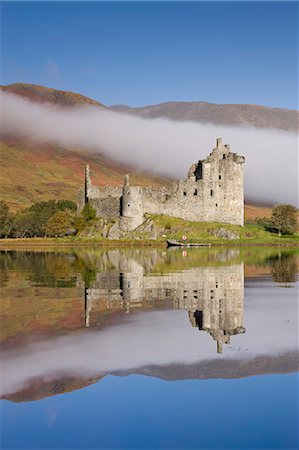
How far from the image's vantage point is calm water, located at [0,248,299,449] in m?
7.14

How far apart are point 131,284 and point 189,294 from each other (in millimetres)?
3876

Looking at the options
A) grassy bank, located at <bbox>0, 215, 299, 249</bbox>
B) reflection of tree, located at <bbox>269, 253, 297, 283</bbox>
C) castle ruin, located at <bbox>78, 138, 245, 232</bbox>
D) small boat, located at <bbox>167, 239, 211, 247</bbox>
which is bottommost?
reflection of tree, located at <bbox>269, 253, 297, 283</bbox>

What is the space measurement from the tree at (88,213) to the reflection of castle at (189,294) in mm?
39549

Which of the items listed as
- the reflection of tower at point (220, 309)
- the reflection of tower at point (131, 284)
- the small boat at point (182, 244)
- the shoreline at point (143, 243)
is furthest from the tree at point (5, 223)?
the reflection of tower at point (220, 309)

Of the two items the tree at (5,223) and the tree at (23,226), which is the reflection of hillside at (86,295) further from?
the tree at (5,223)

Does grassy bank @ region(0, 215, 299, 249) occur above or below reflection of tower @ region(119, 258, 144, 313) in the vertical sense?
above

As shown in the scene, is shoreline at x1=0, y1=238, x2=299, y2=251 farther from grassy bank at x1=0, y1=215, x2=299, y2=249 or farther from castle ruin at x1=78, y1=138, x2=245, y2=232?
castle ruin at x1=78, y1=138, x2=245, y2=232

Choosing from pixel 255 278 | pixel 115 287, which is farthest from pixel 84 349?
pixel 255 278

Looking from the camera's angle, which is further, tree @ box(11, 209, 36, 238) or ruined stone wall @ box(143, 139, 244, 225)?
tree @ box(11, 209, 36, 238)

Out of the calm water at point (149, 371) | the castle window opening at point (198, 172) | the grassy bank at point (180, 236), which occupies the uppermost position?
the castle window opening at point (198, 172)

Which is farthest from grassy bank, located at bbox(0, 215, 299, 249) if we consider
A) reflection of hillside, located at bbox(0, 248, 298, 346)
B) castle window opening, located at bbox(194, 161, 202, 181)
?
reflection of hillside, located at bbox(0, 248, 298, 346)

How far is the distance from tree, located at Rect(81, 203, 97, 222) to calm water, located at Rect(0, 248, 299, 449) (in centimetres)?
4837

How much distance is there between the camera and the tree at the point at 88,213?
6644 cm

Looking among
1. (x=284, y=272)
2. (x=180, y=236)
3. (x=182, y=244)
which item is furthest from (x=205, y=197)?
(x=284, y=272)
